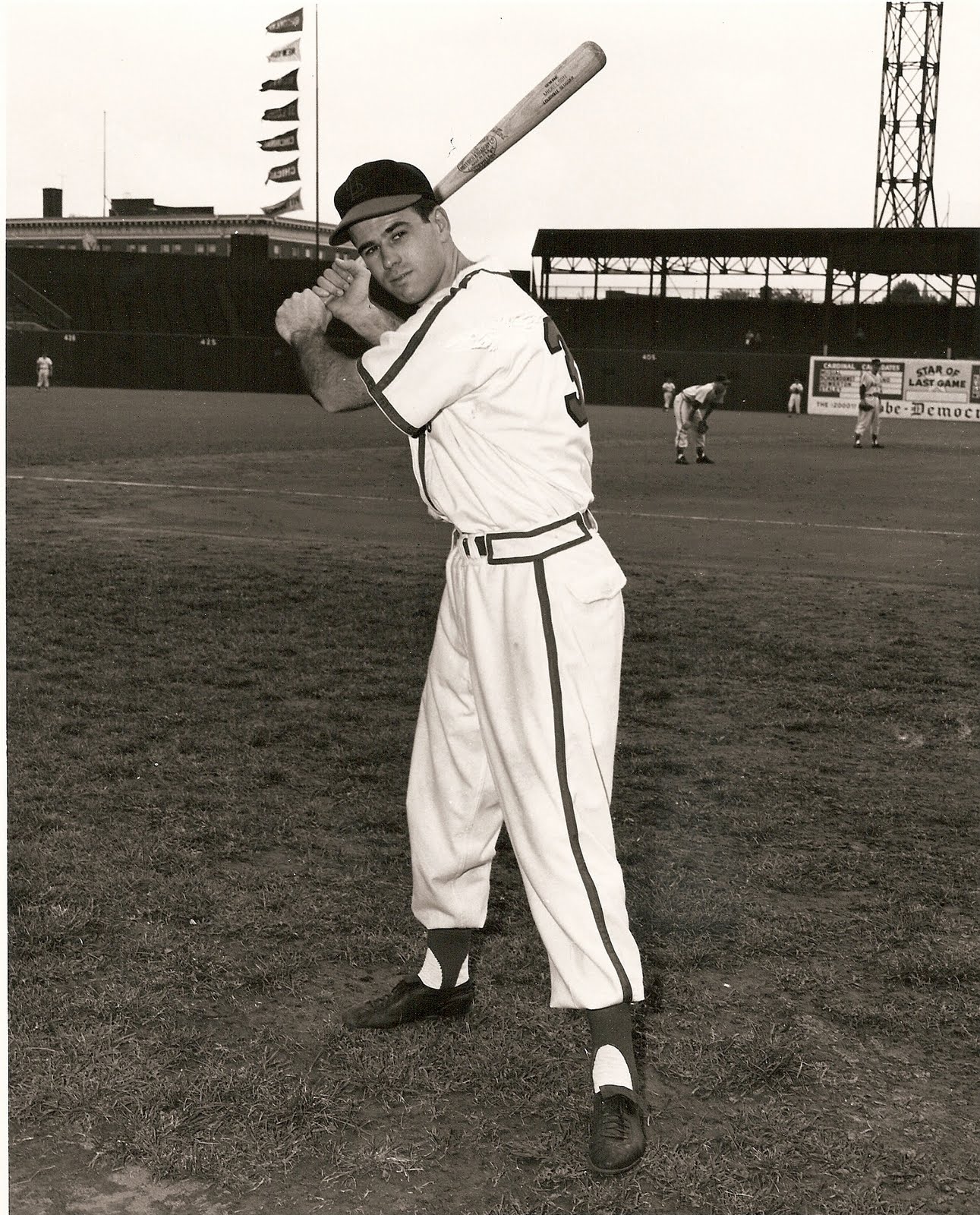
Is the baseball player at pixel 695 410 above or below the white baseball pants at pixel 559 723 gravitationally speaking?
above

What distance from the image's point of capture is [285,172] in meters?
33.4

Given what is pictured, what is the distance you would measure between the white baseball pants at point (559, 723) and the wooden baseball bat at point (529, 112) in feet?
3.16

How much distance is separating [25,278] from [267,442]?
33440mm

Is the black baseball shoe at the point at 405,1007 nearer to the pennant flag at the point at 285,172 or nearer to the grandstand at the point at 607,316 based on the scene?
the pennant flag at the point at 285,172

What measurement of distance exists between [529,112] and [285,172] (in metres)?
32.1

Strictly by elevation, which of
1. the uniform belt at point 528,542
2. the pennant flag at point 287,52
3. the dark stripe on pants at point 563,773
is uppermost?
the pennant flag at point 287,52

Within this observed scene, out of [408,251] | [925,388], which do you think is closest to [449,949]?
[408,251]

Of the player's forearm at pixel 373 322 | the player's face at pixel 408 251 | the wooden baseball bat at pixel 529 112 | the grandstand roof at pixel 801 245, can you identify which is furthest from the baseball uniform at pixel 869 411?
the player's face at pixel 408 251

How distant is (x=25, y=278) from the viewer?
5222 cm

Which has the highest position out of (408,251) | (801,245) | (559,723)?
(801,245)

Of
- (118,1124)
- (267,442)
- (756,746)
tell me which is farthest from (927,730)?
(267,442)

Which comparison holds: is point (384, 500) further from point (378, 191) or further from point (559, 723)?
point (559, 723)

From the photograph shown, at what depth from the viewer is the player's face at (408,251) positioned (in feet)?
9.82

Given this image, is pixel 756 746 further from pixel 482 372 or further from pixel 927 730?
pixel 482 372
